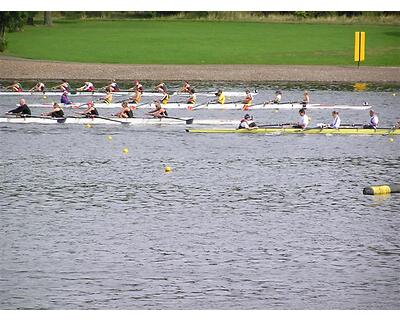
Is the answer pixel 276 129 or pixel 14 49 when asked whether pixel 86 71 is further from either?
pixel 276 129

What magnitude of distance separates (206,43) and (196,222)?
45.8 metres

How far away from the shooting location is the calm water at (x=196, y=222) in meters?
21.9

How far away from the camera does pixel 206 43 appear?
72.6m

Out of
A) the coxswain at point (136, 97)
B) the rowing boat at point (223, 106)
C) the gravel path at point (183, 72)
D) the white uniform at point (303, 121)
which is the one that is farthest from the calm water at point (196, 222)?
the gravel path at point (183, 72)

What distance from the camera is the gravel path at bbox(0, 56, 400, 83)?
203 ft

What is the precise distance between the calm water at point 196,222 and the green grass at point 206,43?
2395 centimetres

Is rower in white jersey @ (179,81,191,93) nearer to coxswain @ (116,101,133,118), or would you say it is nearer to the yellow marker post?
coxswain @ (116,101,133,118)

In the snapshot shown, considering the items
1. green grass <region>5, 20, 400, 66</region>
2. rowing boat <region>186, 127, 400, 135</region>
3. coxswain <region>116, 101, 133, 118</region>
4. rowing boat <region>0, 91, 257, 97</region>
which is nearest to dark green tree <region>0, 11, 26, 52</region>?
green grass <region>5, 20, 400, 66</region>

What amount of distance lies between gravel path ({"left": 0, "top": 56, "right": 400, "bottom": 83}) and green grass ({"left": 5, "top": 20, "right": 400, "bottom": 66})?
6.91 ft

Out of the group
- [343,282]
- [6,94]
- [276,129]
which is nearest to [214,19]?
[6,94]

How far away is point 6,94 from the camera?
54.8 m

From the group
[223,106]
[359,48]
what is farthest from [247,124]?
[359,48]

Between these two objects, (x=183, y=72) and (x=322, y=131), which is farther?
(x=183, y=72)

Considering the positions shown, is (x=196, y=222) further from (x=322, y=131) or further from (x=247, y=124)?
(x=322, y=131)
